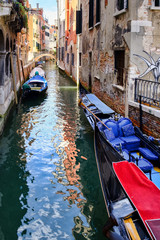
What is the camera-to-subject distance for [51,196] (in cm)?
429

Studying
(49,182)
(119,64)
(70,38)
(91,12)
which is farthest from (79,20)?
(49,182)

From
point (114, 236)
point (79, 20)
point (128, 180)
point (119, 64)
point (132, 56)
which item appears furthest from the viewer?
point (79, 20)

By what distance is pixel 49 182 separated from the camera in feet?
15.6

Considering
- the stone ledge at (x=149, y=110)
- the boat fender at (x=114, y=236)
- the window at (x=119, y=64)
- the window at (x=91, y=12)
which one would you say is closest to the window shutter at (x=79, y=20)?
the window at (x=91, y=12)

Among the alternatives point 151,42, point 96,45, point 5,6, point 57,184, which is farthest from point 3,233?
point 96,45

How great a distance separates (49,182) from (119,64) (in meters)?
3.94

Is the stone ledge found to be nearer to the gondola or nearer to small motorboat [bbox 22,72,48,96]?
the gondola

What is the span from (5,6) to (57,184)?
523cm

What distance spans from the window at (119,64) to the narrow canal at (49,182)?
69.4 inches

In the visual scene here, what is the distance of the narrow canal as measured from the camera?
11.6 feet

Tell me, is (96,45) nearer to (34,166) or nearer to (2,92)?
(2,92)

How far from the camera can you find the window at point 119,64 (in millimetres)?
6898

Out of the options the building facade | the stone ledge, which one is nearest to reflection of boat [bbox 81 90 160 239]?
the stone ledge

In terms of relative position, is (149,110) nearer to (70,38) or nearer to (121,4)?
(121,4)
